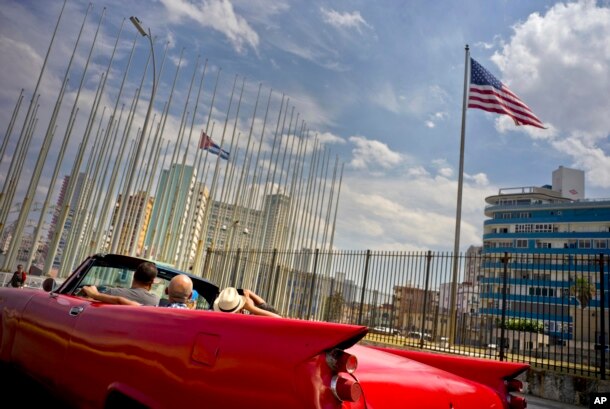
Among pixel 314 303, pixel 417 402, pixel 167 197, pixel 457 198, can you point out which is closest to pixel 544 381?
pixel 314 303

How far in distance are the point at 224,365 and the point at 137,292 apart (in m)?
1.59

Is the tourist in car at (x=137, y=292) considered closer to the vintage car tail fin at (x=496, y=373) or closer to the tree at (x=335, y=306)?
the vintage car tail fin at (x=496, y=373)

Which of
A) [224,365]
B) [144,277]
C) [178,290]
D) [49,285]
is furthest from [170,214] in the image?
[224,365]

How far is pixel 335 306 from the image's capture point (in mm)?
12773

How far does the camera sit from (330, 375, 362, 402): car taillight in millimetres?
1221

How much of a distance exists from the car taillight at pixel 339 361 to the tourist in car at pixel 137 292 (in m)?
1.60

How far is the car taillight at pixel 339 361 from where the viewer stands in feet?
4.24

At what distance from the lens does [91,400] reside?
1.98 m

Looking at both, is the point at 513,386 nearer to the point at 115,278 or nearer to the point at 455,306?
the point at 115,278

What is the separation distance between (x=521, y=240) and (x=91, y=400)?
80.9m

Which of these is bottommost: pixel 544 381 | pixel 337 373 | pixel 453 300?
pixel 544 381

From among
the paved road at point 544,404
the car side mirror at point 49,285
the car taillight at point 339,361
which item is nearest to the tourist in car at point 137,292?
the car side mirror at point 49,285

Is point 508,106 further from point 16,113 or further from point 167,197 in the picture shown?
point 16,113

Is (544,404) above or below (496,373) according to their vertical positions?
below
